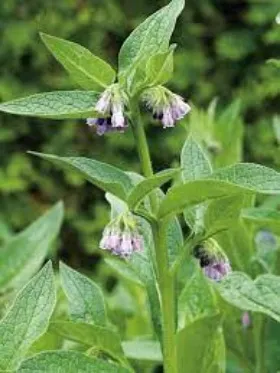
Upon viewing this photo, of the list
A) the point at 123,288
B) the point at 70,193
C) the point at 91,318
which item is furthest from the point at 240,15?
the point at 91,318

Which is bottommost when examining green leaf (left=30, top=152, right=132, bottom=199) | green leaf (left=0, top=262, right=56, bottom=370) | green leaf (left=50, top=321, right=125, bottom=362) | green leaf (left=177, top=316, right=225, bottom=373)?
green leaf (left=177, top=316, right=225, bottom=373)

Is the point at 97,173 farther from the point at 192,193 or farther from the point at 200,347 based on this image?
the point at 200,347

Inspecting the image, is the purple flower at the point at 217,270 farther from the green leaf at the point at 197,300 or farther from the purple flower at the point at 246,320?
the purple flower at the point at 246,320

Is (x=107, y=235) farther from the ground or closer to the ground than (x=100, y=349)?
farther from the ground

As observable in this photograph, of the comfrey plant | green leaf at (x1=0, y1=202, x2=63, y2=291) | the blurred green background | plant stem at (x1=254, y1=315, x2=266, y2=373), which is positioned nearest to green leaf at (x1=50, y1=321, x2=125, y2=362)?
the comfrey plant

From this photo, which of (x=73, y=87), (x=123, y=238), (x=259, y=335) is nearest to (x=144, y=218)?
(x=123, y=238)

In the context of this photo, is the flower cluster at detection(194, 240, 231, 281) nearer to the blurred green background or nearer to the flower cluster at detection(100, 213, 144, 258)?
the flower cluster at detection(100, 213, 144, 258)

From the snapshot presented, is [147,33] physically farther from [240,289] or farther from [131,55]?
[240,289]
